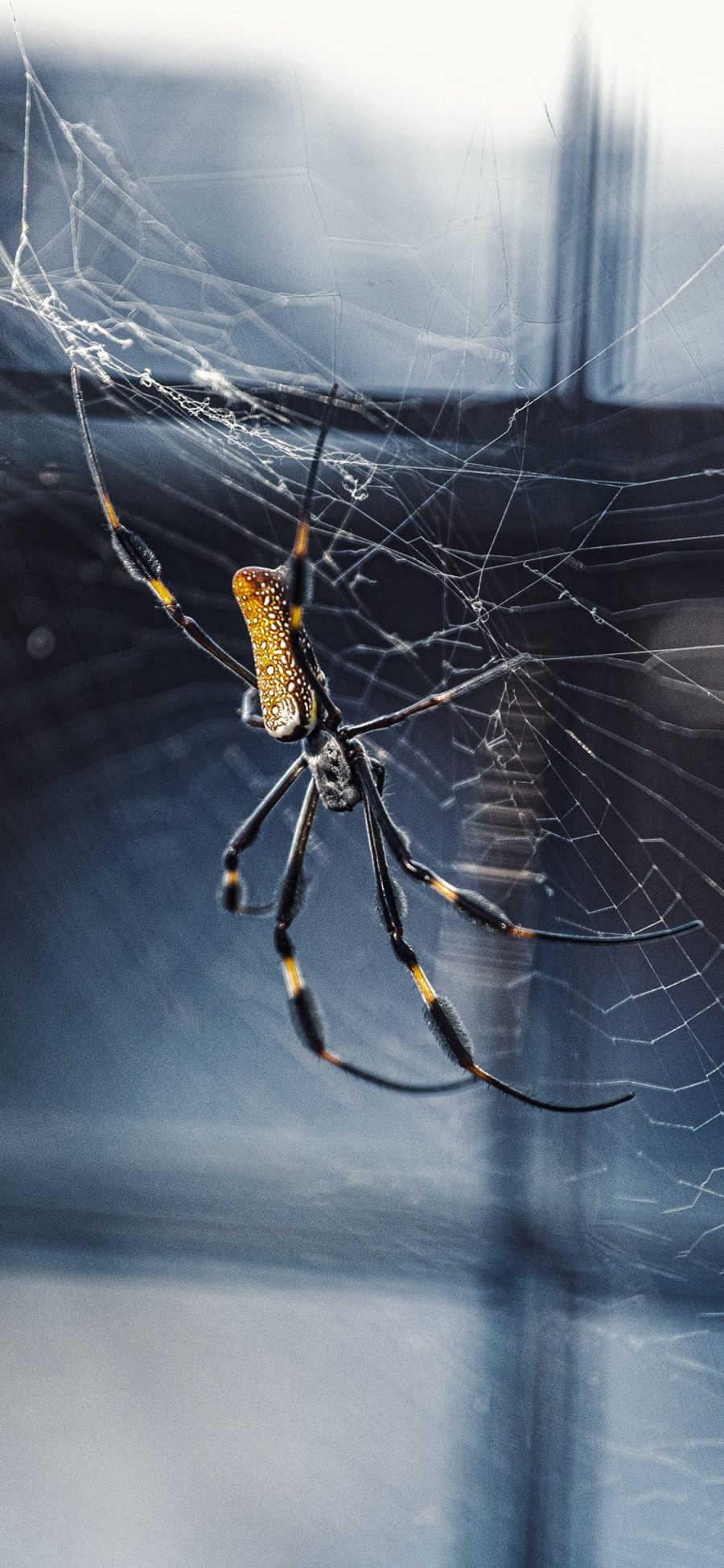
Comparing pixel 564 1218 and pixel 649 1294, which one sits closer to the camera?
pixel 649 1294

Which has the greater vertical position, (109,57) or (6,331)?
(109,57)

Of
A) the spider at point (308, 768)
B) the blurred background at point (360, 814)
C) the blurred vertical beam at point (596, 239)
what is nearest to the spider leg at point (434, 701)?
the spider at point (308, 768)

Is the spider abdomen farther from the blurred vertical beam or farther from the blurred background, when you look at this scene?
the blurred vertical beam

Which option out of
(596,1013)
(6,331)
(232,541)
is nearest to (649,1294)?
(596,1013)

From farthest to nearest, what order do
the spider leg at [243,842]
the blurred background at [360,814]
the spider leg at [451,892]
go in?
the blurred background at [360,814] → the spider leg at [243,842] → the spider leg at [451,892]

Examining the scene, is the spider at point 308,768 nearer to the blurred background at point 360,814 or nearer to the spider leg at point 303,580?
the spider leg at point 303,580

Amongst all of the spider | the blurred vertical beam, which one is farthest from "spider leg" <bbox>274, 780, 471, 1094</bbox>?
the blurred vertical beam

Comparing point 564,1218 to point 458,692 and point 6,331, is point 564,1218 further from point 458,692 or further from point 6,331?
point 6,331
